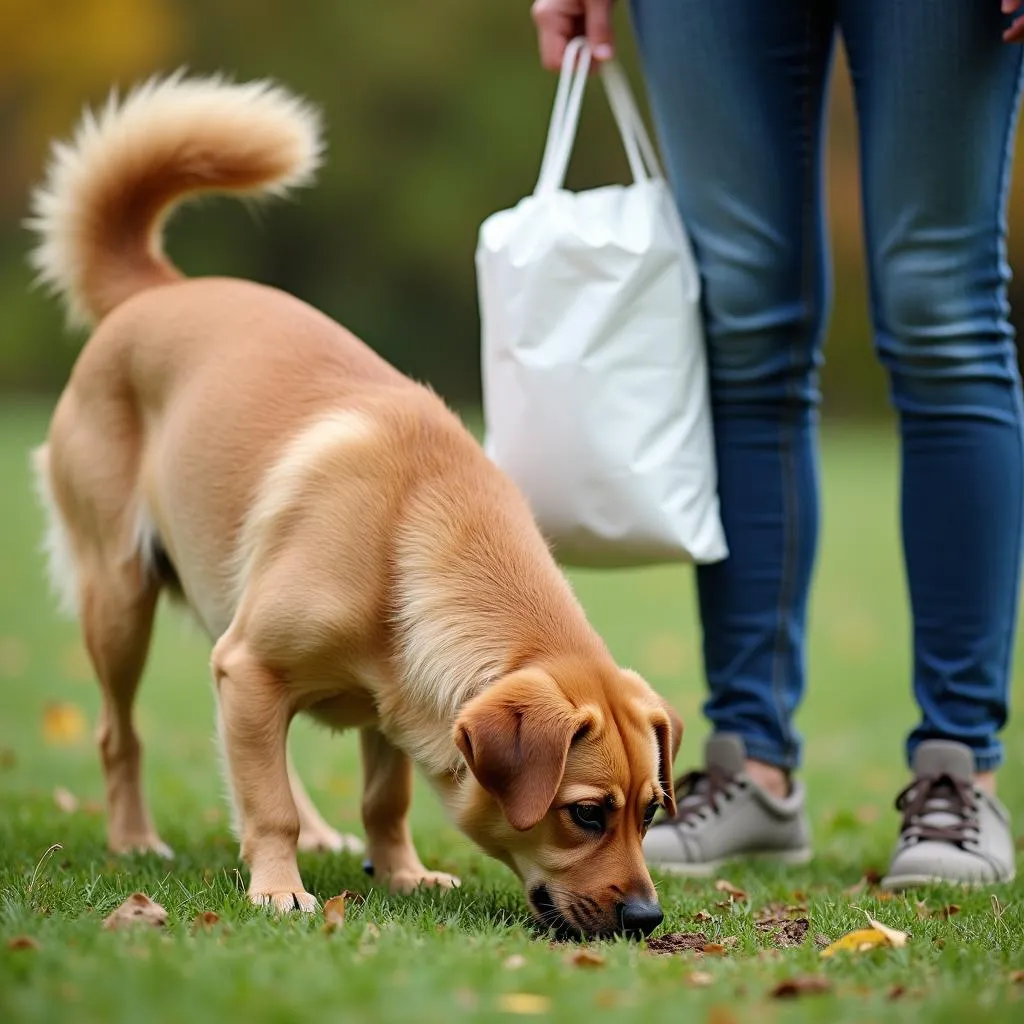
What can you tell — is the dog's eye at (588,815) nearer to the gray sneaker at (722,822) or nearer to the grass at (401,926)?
the grass at (401,926)

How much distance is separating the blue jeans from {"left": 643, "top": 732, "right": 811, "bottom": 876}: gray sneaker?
0.10m

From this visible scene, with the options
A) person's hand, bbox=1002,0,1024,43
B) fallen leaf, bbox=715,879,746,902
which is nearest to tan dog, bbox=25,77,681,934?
fallen leaf, bbox=715,879,746,902

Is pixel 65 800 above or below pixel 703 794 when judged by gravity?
below

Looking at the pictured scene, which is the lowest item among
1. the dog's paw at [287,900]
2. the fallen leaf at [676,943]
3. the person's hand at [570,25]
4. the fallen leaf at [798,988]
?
the fallen leaf at [676,943]

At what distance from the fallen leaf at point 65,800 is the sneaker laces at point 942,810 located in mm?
2408

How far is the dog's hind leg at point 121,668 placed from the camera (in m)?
3.97

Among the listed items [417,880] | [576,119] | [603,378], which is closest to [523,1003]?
[417,880]

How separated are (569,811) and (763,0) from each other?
1.96 m

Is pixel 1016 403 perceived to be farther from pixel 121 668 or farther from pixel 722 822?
pixel 121 668

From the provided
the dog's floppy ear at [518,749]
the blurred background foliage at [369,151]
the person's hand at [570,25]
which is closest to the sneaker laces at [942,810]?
the dog's floppy ear at [518,749]

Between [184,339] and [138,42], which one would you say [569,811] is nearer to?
[184,339]

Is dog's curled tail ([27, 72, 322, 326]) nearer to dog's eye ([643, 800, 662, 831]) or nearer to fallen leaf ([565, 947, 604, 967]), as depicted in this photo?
dog's eye ([643, 800, 662, 831])

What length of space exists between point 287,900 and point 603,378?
1.49 meters

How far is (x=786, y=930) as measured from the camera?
119 inches
